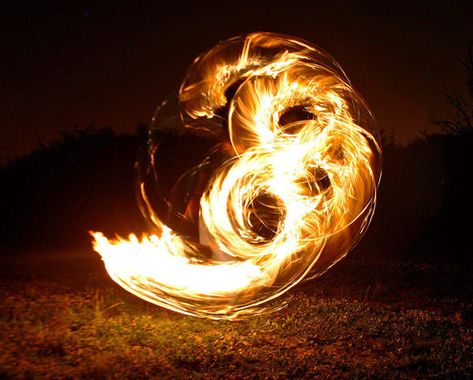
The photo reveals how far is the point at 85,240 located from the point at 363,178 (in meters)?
9.49

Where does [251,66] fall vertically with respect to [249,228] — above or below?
above

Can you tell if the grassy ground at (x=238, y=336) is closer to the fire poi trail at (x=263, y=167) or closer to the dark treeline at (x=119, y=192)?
the fire poi trail at (x=263, y=167)

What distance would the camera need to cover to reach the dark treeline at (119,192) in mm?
16922

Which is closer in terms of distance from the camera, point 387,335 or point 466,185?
point 387,335

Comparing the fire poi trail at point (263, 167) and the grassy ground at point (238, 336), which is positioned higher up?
the fire poi trail at point (263, 167)

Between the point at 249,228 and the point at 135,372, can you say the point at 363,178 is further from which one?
the point at 135,372

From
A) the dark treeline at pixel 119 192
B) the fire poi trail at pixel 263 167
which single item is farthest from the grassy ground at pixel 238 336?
the dark treeline at pixel 119 192

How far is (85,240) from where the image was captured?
52.5 ft

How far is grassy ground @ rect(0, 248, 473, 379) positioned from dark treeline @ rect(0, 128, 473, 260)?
783 cm

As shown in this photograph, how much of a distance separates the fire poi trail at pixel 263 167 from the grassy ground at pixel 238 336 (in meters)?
0.56

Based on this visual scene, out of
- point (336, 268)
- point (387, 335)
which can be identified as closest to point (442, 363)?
point (387, 335)

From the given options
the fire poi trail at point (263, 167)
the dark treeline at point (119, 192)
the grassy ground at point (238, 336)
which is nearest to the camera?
the grassy ground at point (238, 336)

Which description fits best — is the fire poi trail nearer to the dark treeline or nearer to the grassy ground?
the grassy ground

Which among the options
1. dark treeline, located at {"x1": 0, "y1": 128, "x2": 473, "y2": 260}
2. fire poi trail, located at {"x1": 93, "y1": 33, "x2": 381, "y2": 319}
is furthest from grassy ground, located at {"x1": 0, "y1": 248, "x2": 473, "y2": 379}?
dark treeline, located at {"x1": 0, "y1": 128, "x2": 473, "y2": 260}
